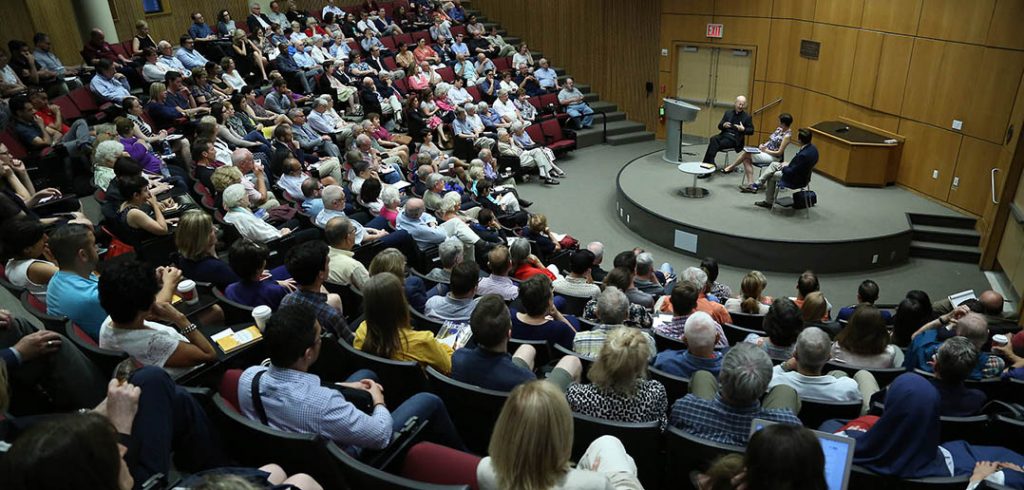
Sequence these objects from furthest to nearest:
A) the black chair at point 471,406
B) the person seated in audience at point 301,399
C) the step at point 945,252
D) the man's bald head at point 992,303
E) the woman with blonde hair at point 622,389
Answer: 1. the step at point 945,252
2. the man's bald head at point 992,303
3. the black chair at point 471,406
4. the woman with blonde hair at point 622,389
5. the person seated in audience at point 301,399

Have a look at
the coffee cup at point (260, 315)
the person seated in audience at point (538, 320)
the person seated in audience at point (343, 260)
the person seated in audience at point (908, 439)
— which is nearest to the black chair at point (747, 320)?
the person seated in audience at point (538, 320)

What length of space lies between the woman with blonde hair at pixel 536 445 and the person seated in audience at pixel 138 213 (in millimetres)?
4019

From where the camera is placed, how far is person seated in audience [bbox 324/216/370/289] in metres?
4.50

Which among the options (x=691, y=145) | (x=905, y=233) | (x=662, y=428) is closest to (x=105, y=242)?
(x=662, y=428)

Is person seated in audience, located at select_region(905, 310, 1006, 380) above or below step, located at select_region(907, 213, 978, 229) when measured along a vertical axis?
above

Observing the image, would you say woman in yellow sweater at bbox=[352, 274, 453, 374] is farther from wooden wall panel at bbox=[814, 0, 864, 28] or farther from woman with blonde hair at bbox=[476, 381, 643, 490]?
wooden wall panel at bbox=[814, 0, 864, 28]

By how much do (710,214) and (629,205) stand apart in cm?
113

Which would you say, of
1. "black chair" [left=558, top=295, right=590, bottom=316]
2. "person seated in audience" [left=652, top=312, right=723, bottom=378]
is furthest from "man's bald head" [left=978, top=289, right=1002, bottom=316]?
"black chair" [left=558, top=295, right=590, bottom=316]

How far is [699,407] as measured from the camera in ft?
9.07

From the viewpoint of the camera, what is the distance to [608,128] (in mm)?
12977

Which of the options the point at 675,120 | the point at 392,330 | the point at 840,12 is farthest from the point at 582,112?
the point at 392,330

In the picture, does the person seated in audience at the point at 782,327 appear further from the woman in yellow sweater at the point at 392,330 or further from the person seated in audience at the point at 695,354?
the woman in yellow sweater at the point at 392,330

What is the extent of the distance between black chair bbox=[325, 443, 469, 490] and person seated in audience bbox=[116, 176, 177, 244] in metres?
3.50

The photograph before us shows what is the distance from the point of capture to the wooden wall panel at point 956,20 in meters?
8.02
